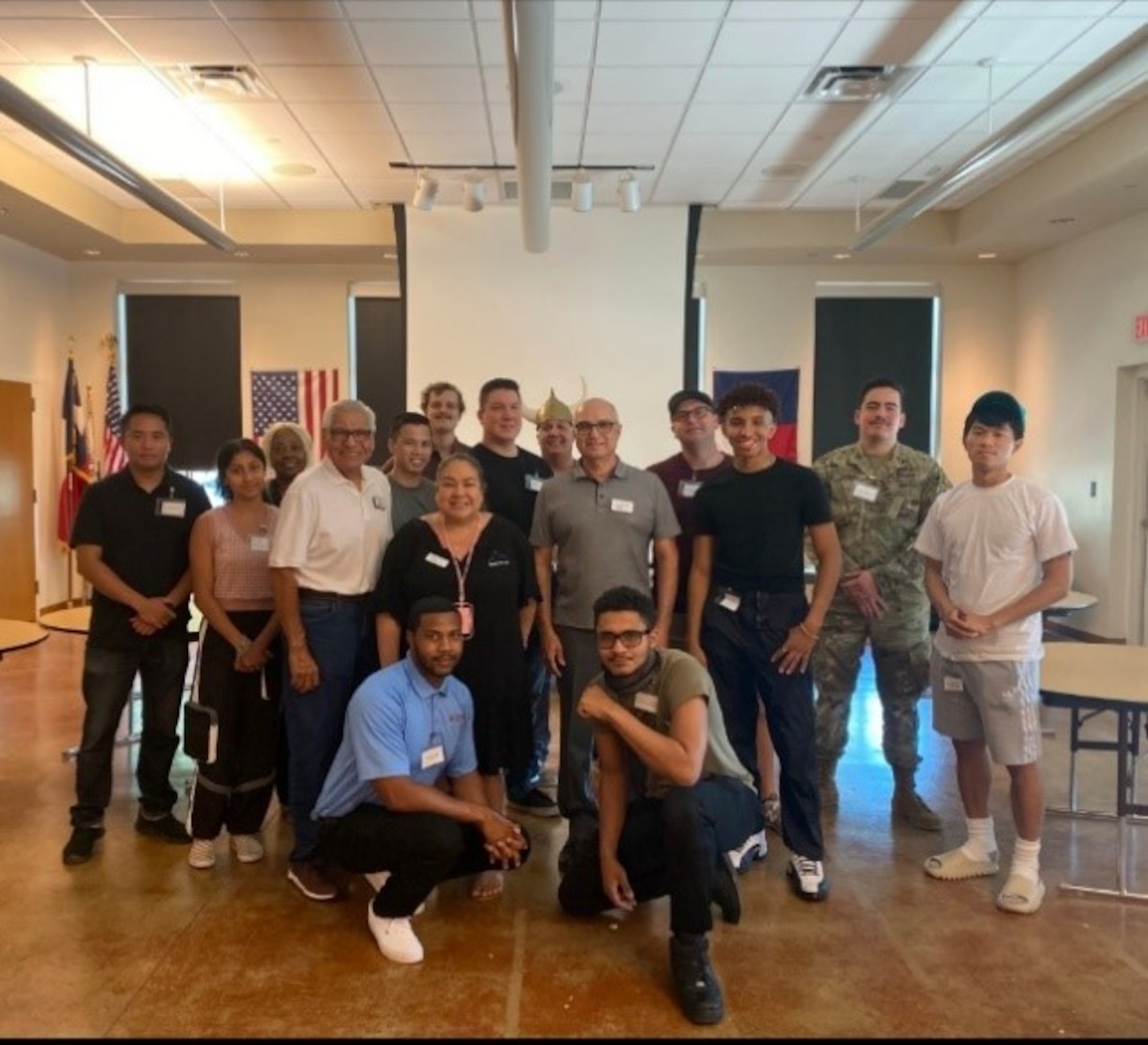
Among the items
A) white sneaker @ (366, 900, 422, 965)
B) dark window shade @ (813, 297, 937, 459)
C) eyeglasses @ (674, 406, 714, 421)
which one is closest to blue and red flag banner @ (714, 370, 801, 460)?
dark window shade @ (813, 297, 937, 459)

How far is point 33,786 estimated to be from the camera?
13.5ft

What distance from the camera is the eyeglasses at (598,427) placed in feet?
10.7

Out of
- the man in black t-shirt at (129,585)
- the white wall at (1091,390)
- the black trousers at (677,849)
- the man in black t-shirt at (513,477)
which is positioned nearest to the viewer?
the black trousers at (677,849)

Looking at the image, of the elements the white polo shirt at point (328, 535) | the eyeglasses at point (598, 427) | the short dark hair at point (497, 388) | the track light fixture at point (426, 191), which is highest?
the track light fixture at point (426, 191)

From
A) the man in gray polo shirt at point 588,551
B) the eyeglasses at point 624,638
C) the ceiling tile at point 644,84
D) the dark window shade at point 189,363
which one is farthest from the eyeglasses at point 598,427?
the dark window shade at point 189,363

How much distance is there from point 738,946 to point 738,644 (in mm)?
920

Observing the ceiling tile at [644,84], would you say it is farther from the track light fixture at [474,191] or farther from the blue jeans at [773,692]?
the blue jeans at [773,692]

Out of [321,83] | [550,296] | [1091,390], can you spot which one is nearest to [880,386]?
[321,83]

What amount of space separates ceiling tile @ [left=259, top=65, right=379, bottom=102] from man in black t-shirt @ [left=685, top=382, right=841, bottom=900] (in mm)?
3463

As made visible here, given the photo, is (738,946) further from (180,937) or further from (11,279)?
(11,279)

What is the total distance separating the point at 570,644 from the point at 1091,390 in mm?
6407

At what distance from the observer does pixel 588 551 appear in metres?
3.29

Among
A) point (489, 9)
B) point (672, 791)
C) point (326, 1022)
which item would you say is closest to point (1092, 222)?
point (489, 9)

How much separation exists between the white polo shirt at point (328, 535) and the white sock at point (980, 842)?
7.29 feet
